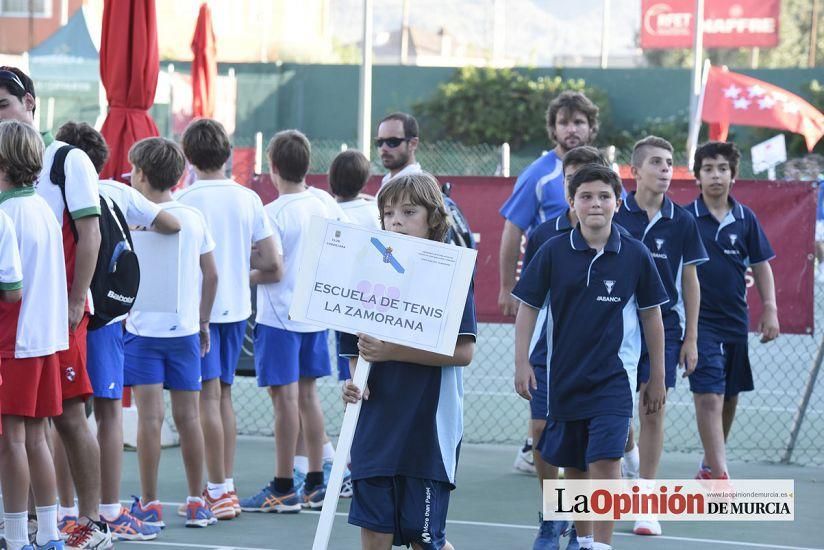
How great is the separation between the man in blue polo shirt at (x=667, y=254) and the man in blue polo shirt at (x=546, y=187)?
71 centimetres

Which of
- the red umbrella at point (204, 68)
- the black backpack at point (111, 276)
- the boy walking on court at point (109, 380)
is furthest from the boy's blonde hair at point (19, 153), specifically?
the red umbrella at point (204, 68)

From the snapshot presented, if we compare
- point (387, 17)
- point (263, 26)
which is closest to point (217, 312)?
point (263, 26)

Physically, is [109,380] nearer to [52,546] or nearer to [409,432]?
[52,546]

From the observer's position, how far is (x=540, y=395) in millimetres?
6094

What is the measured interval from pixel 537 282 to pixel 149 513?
7.36 feet

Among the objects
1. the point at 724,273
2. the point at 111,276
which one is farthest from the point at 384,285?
the point at 724,273

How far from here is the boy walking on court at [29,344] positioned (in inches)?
213

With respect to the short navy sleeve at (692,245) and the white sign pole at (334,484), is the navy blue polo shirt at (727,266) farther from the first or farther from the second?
the white sign pole at (334,484)

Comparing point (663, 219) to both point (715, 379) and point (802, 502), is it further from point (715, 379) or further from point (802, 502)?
point (802, 502)

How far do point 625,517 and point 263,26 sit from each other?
53.2m

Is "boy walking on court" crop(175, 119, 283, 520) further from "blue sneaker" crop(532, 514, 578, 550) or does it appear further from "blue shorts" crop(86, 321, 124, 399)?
"blue sneaker" crop(532, 514, 578, 550)

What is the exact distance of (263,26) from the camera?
58.0 metres

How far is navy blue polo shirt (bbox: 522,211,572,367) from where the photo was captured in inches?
240

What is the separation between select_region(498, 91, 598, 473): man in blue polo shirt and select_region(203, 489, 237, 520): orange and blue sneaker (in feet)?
6.08
